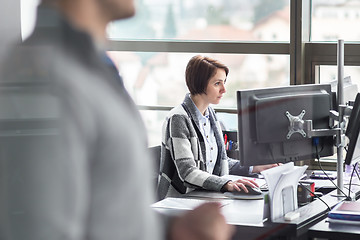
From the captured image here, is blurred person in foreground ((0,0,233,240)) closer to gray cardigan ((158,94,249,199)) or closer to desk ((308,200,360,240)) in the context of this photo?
desk ((308,200,360,240))

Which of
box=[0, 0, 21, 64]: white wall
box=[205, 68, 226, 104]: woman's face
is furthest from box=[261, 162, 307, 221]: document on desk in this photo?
box=[0, 0, 21, 64]: white wall

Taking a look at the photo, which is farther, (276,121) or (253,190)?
(253,190)

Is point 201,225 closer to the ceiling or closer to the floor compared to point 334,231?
closer to the ceiling

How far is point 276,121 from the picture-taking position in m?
1.80

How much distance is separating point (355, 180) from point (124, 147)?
6.47 feet

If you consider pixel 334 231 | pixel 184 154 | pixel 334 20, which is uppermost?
pixel 334 20

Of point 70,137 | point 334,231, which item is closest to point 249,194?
point 334,231

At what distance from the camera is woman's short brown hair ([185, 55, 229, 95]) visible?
2348 millimetres

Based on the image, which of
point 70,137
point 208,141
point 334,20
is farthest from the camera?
point 334,20

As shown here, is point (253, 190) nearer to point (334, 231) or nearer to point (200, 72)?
point (334, 231)

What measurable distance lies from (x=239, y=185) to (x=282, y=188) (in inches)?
13.7

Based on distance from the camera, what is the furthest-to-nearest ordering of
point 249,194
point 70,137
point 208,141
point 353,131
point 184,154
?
point 208,141 < point 184,154 < point 249,194 < point 353,131 < point 70,137

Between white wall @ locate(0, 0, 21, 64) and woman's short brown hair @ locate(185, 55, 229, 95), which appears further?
woman's short brown hair @ locate(185, 55, 229, 95)

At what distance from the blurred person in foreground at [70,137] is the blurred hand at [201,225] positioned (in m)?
0.05
